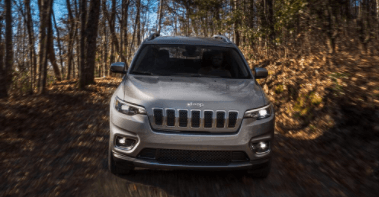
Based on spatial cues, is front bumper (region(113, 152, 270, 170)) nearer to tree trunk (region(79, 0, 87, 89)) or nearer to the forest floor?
the forest floor

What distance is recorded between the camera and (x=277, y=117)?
8031 millimetres

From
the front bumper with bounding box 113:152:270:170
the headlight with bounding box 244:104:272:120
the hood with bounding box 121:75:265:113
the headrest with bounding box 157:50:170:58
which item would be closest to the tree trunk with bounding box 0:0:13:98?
the headrest with bounding box 157:50:170:58

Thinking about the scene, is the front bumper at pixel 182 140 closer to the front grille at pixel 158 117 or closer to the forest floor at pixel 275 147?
the front grille at pixel 158 117

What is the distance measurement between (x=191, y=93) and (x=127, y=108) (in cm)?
76

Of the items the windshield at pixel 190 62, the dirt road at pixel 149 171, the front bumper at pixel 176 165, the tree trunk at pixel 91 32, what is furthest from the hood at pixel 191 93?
the tree trunk at pixel 91 32

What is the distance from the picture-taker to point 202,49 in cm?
536

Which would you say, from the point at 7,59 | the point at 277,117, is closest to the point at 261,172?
the point at 277,117

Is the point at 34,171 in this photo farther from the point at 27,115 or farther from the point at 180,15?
the point at 180,15

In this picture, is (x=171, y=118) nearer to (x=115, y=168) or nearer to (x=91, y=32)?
(x=115, y=168)

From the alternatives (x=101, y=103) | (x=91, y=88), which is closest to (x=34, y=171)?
(x=101, y=103)

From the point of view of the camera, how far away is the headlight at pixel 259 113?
151 inches

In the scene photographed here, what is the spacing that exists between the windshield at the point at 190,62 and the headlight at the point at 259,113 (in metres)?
1.02

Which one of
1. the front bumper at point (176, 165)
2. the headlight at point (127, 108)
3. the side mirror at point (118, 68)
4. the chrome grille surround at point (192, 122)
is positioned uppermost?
the side mirror at point (118, 68)

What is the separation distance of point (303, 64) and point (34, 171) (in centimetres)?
719
